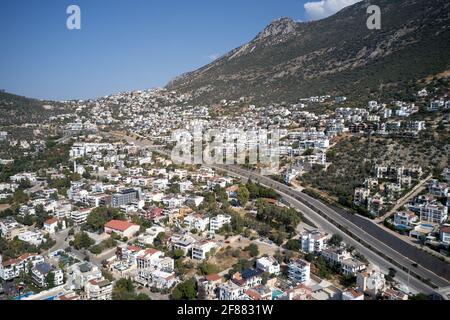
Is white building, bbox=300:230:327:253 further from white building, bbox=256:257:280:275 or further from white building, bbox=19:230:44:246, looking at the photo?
white building, bbox=19:230:44:246

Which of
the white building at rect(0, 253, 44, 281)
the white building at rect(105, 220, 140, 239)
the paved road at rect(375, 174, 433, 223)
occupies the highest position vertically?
the paved road at rect(375, 174, 433, 223)

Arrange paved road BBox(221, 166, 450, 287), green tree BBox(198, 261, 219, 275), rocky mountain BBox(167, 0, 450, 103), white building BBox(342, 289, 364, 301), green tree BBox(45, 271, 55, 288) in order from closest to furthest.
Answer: white building BBox(342, 289, 364, 301), green tree BBox(45, 271, 55, 288), green tree BBox(198, 261, 219, 275), paved road BBox(221, 166, 450, 287), rocky mountain BBox(167, 0, 450, 103)

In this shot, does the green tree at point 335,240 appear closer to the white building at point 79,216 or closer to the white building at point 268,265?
the white building at point 268,265

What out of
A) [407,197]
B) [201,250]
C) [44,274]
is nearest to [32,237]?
[44,274]

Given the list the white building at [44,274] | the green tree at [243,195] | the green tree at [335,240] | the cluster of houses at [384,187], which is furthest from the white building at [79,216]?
the cluster of houses at [384,187]

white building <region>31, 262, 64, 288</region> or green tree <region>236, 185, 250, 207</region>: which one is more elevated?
green tree <region>236, 185, 250, 207</region>

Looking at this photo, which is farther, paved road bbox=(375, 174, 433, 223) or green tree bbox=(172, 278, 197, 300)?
paved road bbox=(375, 174, 433, 223)

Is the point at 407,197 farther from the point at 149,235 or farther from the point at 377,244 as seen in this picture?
the point at 149,235

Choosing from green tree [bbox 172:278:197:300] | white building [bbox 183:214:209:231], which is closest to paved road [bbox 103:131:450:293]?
white building [bbox 183:214:209:231]

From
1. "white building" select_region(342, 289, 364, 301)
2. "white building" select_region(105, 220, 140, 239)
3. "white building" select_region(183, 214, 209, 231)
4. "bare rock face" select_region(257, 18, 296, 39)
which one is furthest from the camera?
"bare rock face" select_region(257, 18, 296, 39)

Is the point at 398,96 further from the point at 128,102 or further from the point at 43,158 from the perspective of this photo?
the point at 128,102
